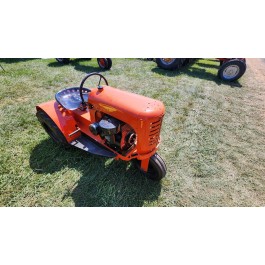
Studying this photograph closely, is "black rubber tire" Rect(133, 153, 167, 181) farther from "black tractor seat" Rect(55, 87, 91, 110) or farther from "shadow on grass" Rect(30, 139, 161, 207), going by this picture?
"black tractor seat" Rect(55, 87, 91, 110)

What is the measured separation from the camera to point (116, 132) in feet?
7.14

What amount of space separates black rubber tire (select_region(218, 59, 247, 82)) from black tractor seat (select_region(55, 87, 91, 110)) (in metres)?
4.87

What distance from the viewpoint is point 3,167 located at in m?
2.60

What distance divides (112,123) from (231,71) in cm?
552

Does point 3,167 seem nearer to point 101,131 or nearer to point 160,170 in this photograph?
point 101,131

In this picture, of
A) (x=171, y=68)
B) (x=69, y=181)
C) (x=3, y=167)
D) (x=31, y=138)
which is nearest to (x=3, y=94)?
(x=31, y=138)

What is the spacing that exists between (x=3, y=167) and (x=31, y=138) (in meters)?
0.68

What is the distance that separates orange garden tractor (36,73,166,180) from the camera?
201cm

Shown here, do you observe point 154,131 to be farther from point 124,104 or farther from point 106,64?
point 106,64

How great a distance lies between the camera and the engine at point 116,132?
6.97ft

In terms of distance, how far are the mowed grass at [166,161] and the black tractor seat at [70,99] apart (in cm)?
71

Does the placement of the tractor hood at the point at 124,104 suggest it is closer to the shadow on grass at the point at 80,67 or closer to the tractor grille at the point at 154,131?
the tractor grille at the point at 154,131

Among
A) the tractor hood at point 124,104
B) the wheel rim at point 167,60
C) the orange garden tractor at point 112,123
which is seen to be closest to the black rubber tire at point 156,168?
the orange garden tractor at point 112,123

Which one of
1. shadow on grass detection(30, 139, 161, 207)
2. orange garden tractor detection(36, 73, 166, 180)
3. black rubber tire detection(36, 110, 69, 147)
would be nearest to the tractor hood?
orange garden tractor detection(36, 73, 166, 180)
